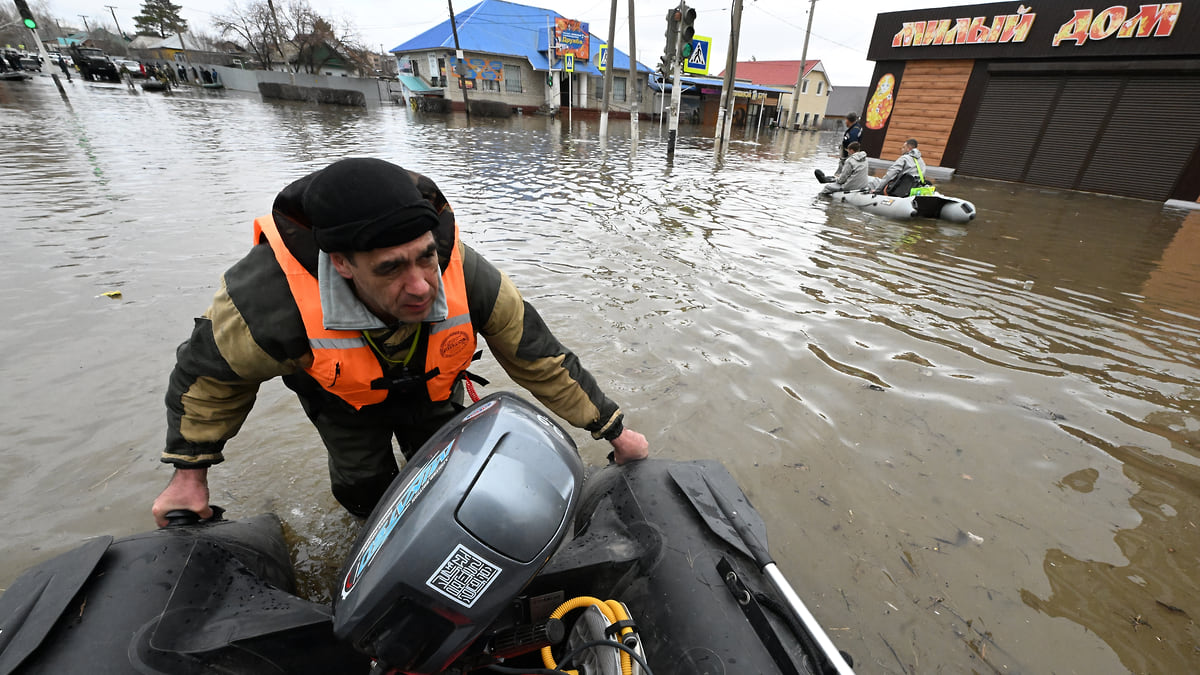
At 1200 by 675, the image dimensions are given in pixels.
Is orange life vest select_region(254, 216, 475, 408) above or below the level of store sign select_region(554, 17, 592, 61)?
below

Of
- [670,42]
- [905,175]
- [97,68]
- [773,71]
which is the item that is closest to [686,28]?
[670,42]

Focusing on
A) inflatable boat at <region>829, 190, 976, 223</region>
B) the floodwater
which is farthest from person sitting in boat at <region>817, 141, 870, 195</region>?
the floodwater

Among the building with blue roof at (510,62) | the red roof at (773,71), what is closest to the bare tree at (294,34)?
the building with blue roof at (510,62)

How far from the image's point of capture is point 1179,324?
191 inches

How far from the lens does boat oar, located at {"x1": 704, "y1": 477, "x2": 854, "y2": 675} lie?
1.12 metres

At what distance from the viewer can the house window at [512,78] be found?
3591cm

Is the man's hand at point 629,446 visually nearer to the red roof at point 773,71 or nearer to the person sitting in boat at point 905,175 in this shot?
the person sitting in boat at point 905,175

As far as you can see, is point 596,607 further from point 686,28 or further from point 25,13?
point 25,13

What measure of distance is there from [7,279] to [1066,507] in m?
8.45

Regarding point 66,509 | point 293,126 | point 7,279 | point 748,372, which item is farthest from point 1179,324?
point 293,126

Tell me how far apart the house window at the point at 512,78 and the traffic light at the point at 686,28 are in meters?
27.4

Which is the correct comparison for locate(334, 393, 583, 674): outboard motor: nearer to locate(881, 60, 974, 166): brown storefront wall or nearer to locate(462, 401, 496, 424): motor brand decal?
locate(462, 401, 496, 424): motor brand decal

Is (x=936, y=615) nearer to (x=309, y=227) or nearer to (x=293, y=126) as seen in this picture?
(x=309, y=227)

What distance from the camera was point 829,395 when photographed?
347 centimetres
